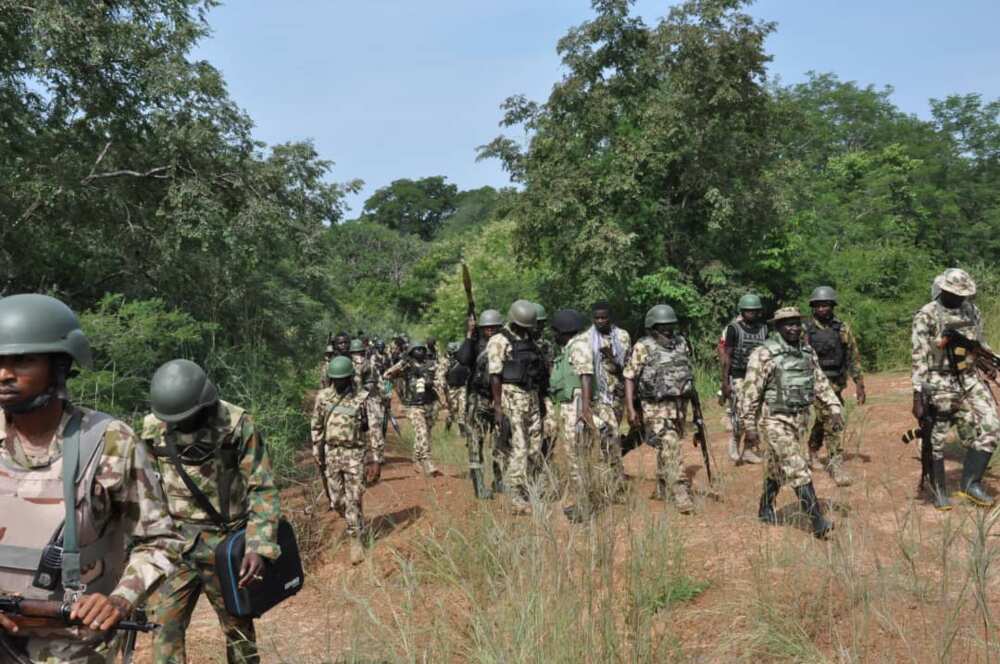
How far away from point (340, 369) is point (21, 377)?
4.73m

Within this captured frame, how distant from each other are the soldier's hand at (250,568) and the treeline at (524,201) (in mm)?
5599

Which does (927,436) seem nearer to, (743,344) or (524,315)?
(743,344)

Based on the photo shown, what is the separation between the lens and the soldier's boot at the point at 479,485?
16.7 ft

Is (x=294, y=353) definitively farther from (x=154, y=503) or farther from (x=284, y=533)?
(x=154, y=503)

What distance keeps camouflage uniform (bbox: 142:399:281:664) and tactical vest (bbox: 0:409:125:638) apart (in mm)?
1128

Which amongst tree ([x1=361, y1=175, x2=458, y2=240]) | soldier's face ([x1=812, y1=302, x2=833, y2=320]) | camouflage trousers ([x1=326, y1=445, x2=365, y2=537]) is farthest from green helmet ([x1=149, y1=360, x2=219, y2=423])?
tree ([x1=361, y1=175, x2=458, y2=240])

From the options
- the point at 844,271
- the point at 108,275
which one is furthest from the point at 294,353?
the point at 844,271

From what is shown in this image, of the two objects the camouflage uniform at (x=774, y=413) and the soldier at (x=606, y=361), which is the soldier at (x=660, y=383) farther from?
the camouflage uniform at (x=774, y=413)

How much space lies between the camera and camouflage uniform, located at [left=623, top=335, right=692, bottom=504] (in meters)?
6.70

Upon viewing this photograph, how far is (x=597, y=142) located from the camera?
19.5 metres

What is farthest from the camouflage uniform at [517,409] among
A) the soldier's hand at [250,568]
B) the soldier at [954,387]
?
the soldier's hand at [250,568]

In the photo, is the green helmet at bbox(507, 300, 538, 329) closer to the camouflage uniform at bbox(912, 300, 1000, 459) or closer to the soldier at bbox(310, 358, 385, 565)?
the soldier at bbox(310, 358, 385, 565)

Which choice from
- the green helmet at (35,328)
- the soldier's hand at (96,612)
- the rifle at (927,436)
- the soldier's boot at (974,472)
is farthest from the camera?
the rifle at (927,436)

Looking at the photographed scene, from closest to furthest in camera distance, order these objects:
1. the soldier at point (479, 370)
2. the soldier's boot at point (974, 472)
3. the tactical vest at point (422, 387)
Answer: the soldier's boot at point (974, 472), the soldier at point (479, 370), the tactical vest at point (422, 387)
